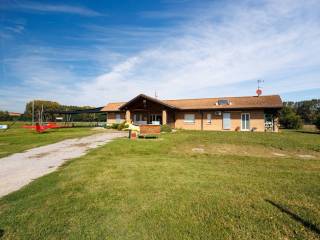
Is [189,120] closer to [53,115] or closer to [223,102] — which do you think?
[223,102]

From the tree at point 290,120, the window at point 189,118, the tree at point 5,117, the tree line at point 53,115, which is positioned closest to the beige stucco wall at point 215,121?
the window at point 189,118

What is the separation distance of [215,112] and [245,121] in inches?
147

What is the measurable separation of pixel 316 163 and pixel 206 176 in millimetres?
5502

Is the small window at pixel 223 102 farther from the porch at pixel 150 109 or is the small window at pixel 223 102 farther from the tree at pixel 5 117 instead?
the tree at pixel 5 117

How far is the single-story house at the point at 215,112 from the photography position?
23.5 metres

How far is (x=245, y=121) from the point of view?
24.3 metres

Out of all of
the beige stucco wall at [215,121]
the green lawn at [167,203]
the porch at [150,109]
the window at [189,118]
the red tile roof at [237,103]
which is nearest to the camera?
the green lawn at [167,203]

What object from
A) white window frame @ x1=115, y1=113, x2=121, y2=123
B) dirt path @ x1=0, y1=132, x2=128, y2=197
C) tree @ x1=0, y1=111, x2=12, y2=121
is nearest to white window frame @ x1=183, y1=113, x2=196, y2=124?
white window frame @ x1=115, y1=113, x2=121, y2=123

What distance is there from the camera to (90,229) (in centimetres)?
356

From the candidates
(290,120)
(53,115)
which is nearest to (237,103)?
(290,120)

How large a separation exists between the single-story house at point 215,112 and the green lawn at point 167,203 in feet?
55.8

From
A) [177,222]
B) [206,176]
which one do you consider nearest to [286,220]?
[177,222]

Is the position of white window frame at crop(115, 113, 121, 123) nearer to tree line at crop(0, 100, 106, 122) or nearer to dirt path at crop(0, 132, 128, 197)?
dirt path at crop(0, 132, 128, 197)

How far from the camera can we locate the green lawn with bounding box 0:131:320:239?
3485mm
